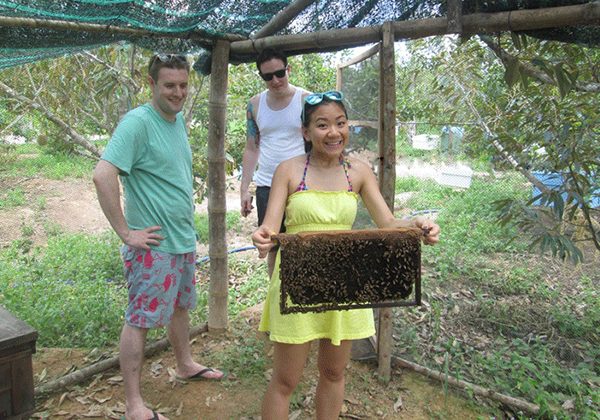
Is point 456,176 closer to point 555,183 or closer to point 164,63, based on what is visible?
point 555,183

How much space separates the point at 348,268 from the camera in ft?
7.07

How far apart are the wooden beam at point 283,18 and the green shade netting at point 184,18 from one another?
38 mm

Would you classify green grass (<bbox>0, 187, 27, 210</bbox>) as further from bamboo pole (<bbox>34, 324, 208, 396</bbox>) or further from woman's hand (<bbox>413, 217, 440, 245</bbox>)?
woman's hand (<bbox>413, 217, 440, 245</bbox>)

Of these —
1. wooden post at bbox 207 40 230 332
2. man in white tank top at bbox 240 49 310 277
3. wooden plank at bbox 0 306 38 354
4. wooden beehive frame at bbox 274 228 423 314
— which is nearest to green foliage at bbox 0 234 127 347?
wooden post at bbox 207 40 230 332

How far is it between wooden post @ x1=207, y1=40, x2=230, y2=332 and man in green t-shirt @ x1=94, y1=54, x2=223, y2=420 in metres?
0.99

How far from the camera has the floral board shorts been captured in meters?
2.65

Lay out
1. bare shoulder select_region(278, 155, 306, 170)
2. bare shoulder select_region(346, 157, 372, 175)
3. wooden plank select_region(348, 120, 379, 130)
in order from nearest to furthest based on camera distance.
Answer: bare shoulder select_region(278, 155, 306, 170)
bare shoulder select_region(346, 157, 372, 175)
wooden plank select_region(348, 120, 379, 130)

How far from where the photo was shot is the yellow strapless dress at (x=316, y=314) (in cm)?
212

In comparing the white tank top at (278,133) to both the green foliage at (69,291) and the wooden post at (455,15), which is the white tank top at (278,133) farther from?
the green foliage at (69,291)

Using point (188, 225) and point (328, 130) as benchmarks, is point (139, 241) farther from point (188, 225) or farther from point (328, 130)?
point (328, 130)

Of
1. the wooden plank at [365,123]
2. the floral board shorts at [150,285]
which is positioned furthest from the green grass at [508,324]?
the floral board shorts at [150,285]

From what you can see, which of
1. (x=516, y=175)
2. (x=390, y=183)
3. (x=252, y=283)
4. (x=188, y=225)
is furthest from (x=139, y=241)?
(x=516, y=175)

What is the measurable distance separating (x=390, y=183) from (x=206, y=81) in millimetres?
4583

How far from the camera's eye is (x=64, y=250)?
22.9ft
